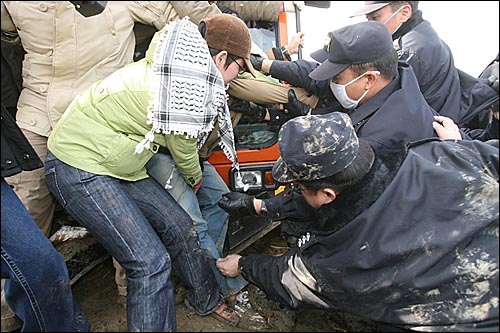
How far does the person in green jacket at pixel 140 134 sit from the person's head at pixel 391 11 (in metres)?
1.06

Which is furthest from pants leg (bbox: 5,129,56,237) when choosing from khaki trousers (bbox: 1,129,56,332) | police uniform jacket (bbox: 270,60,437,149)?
police uniform jacket (bbox: 270,60,437,149)

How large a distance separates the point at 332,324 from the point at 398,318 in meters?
0.66

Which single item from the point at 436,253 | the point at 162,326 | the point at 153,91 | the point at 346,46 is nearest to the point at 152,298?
the point at 162,326

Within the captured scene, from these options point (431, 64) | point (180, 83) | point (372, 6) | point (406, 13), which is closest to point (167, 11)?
point (180, 83)

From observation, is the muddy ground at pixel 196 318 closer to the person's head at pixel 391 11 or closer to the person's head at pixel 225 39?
the person's head at pixel 225 39

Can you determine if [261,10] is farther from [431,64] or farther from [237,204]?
[237,204]

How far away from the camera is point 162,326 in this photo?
1877 mm

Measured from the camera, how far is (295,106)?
→ 263 centimetres

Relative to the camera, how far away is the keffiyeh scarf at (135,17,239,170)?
1.82m

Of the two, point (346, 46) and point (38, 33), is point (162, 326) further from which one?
point (346, 46)

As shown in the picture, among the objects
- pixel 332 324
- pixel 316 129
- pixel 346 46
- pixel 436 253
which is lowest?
pixel 332 324

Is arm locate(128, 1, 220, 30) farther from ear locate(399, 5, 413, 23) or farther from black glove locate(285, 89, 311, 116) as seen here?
ear locate(399, 5, 413, 23)

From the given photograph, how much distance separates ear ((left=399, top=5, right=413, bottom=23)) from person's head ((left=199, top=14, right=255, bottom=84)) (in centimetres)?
122

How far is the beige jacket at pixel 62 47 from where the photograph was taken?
6.60ft
